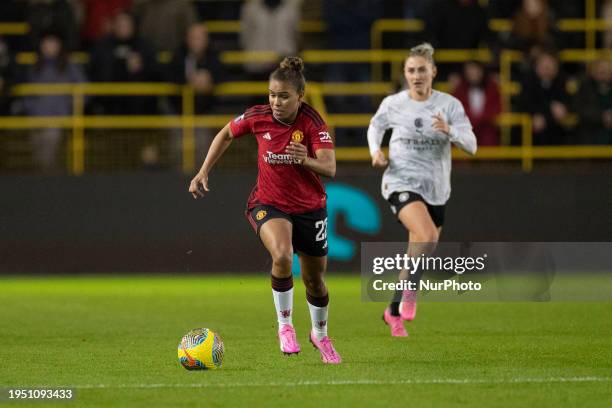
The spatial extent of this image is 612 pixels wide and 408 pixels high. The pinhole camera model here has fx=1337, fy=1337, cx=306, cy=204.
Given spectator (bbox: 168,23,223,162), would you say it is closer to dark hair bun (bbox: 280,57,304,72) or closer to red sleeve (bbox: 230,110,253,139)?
red sleeve (bbox: 230,110,253,139)

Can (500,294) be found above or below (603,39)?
below

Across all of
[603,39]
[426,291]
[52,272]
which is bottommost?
[52,272]

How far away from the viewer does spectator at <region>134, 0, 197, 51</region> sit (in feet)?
63.7

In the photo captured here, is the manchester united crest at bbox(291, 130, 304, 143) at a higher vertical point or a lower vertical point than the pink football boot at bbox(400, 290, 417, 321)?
higher

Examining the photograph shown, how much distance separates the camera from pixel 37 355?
973 centimetres

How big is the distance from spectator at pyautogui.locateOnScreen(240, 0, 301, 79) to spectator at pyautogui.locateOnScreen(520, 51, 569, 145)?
3.36 meters

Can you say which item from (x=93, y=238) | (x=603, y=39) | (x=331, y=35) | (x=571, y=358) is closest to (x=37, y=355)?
(x=571, y=358)

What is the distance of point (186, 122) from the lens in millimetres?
18328

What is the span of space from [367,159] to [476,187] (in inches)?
64.1

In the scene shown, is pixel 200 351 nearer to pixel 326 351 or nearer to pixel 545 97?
pixel 326 351

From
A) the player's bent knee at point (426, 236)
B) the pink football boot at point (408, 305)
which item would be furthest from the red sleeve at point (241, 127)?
the pink football boot at point (408, 305)

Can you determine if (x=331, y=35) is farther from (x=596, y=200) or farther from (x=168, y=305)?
(x=168, y=305)

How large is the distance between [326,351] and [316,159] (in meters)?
1.35

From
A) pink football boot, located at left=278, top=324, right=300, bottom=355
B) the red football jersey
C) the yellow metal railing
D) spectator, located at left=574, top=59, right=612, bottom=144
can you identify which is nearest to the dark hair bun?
the red football jersey
